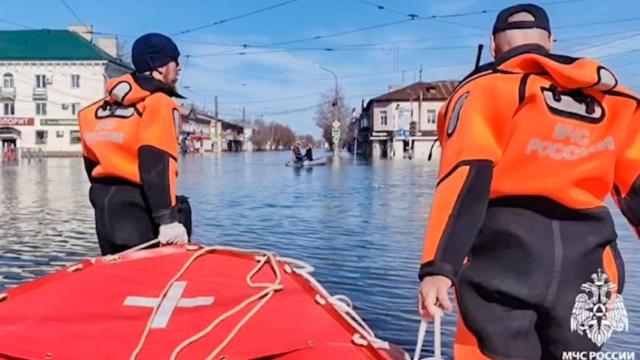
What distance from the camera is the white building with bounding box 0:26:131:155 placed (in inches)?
2660

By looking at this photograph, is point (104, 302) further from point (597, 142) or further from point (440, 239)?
point (597, 142)

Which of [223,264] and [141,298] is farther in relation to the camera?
[223,264]

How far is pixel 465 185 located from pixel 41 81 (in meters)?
73.1

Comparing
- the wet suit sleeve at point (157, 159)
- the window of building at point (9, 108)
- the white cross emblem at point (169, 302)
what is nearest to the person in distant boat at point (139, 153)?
the wet suit sleeve at point (157, 159)

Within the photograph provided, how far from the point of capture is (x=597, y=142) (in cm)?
211

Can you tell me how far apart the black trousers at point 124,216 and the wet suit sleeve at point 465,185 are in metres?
2.00

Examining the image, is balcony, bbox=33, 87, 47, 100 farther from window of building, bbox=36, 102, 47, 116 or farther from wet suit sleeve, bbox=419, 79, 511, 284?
wet suit sleeve, bbox=419, 79, 511, 284

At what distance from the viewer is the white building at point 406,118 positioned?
254 ft

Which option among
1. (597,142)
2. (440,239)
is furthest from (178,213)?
(597,142)

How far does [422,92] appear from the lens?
8162 centimetres

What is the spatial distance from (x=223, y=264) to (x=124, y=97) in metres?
1.21

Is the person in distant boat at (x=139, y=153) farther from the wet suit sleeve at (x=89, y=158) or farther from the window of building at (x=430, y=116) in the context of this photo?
the window of building at (x=430, y=116)

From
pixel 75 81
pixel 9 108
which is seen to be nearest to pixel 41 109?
pixel 9 108

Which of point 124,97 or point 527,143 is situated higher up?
point 124,97
